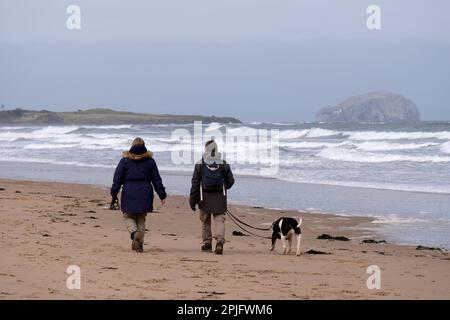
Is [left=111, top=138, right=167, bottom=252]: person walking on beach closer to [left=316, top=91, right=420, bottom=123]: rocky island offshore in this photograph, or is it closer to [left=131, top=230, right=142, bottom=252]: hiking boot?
[left=131, top=230, right=142, bottom=252]: hiking boot

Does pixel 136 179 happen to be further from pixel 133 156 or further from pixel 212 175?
pixel 212 175

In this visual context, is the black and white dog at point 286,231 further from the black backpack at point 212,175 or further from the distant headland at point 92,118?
the distant headland at point 92,118

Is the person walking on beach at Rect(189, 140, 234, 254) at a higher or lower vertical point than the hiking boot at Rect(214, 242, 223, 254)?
higher

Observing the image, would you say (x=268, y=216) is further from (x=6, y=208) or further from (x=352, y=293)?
(x=352, y=293)

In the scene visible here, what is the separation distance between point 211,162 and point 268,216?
559 cm

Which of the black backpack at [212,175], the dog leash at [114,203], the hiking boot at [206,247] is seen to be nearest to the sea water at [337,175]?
the hiking boot at [206,247]

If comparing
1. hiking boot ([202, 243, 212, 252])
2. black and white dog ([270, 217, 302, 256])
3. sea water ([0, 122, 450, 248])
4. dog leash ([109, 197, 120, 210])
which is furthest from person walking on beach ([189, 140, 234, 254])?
sea water ([0, 122, 450, 248])

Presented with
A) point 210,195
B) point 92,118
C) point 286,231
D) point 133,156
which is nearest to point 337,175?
point 286,231

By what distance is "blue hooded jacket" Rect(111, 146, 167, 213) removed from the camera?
10641mm

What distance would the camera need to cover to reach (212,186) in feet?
35.9

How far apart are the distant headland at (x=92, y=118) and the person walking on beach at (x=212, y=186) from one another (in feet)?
350

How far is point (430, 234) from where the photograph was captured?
45.6 feet

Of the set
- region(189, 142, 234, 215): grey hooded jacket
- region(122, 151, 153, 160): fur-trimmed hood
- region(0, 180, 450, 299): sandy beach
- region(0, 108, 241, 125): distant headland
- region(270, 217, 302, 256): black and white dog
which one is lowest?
region(0, 180, 450, 299): sandy beach

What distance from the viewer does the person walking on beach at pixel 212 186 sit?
35.7 feet
